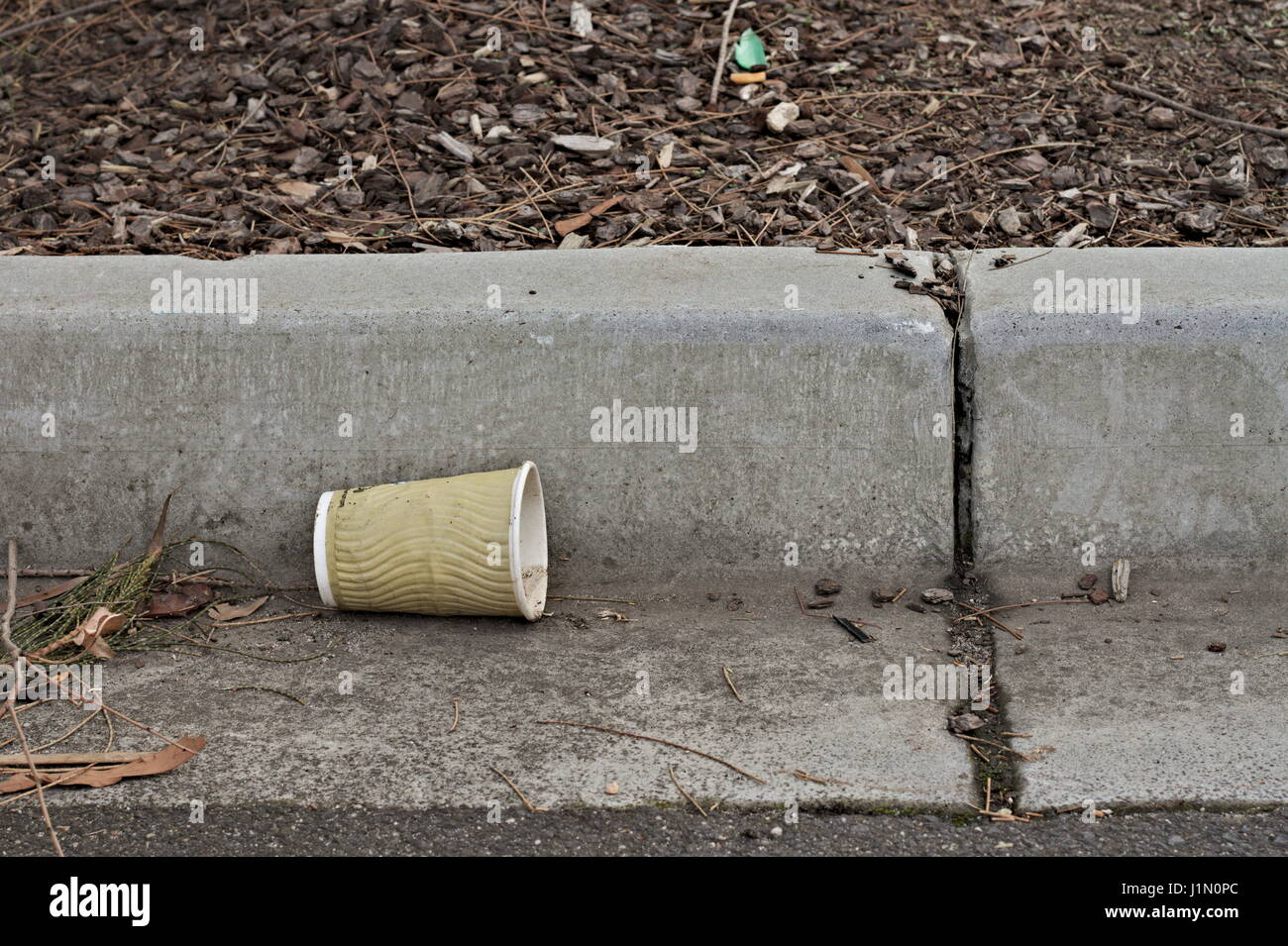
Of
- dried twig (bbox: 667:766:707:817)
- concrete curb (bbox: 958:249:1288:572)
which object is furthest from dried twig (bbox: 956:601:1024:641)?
dried twig (bbox: 667:766:707:817)

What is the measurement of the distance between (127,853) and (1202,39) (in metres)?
4.72

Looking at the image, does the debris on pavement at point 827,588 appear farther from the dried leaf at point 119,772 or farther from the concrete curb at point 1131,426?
the dried leaf at point 119,772

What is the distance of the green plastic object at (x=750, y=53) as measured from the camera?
463 centimetres

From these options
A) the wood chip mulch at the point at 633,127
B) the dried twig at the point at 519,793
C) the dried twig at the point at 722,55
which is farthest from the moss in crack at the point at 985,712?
the dried twig at the point at 722,55

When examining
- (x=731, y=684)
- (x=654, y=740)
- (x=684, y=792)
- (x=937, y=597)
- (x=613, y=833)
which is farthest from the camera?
(x=937, y=597)

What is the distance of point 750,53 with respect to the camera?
4656 millimetres

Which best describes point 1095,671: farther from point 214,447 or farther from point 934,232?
point 214,447

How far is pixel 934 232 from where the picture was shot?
3.95 m

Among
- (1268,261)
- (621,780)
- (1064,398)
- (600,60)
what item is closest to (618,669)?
(621,780)

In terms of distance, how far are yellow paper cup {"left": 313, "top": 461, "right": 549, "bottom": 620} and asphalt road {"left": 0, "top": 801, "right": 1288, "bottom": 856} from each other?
0.80 meters

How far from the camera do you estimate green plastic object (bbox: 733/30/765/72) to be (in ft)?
15.2

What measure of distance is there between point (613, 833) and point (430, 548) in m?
1.04

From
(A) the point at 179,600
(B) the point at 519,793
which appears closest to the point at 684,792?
(B) the point at 519,793

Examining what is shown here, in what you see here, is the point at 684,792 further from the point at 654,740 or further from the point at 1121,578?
the point at 1121,578
